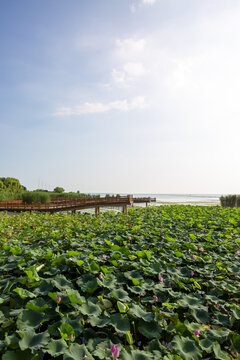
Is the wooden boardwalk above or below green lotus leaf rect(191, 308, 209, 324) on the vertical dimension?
above

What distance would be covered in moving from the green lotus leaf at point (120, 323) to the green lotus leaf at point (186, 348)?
381mm

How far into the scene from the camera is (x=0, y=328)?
1803 millimetres

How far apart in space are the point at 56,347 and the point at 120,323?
0.53 metres

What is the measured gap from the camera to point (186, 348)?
1656mm

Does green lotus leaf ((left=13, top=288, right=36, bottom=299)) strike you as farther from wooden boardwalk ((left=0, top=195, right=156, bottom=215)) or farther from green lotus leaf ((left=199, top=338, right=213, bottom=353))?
wooden boardwalk ((left=0, top=195, right=156, bottom=215))

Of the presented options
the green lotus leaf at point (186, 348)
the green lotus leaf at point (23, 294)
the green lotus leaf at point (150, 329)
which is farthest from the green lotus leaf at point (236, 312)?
the green lotus leaf at point (23, 294)

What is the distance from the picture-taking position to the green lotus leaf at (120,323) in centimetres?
176

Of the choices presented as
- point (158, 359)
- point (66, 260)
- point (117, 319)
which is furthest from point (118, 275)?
point (158, 359)

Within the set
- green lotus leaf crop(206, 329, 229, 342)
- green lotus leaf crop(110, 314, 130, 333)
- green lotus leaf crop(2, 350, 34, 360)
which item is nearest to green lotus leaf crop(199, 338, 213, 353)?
green lotus leaf crop(206, 329, 229, 342)

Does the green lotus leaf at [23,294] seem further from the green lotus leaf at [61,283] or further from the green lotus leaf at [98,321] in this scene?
the green lotus leaf at [98,321]

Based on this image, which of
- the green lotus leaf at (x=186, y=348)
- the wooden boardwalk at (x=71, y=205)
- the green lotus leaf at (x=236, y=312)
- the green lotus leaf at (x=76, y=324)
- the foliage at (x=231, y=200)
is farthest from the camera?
→ the foliage at (x=231, y=200)

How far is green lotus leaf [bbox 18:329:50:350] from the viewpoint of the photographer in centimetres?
148

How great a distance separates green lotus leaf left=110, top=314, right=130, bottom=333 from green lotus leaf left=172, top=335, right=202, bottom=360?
38 centimetres

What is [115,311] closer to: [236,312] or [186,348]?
[186,348]
